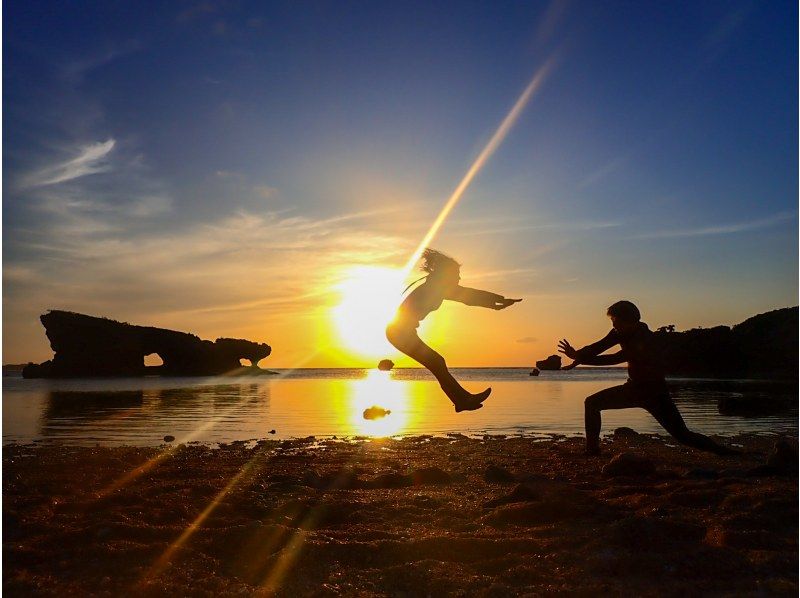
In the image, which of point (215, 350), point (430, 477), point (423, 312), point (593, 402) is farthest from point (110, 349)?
point (423, 312)

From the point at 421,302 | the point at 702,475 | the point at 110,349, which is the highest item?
the point at 110,349

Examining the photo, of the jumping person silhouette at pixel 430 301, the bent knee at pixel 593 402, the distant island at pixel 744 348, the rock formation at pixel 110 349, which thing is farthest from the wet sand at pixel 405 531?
the rock formation at pixel 110 349

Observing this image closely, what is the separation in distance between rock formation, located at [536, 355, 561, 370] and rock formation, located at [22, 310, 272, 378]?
111 metres

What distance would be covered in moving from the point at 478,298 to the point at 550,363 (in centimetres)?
139

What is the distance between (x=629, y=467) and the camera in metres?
10.5

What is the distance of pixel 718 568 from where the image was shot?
549 cm

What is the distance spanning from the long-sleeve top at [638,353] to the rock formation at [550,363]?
5.76 feet

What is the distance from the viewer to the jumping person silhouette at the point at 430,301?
758 centimetres

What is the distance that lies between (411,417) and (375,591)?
22229 mm

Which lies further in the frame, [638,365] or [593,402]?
[593,402]

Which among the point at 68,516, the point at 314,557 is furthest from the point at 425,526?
the point at 68,516

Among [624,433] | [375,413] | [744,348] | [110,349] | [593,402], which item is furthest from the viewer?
[110,349]

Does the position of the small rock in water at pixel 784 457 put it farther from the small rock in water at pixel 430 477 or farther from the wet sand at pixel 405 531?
the small rock in water at pixel 430 477

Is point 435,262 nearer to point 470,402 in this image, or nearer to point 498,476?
point 470,402
